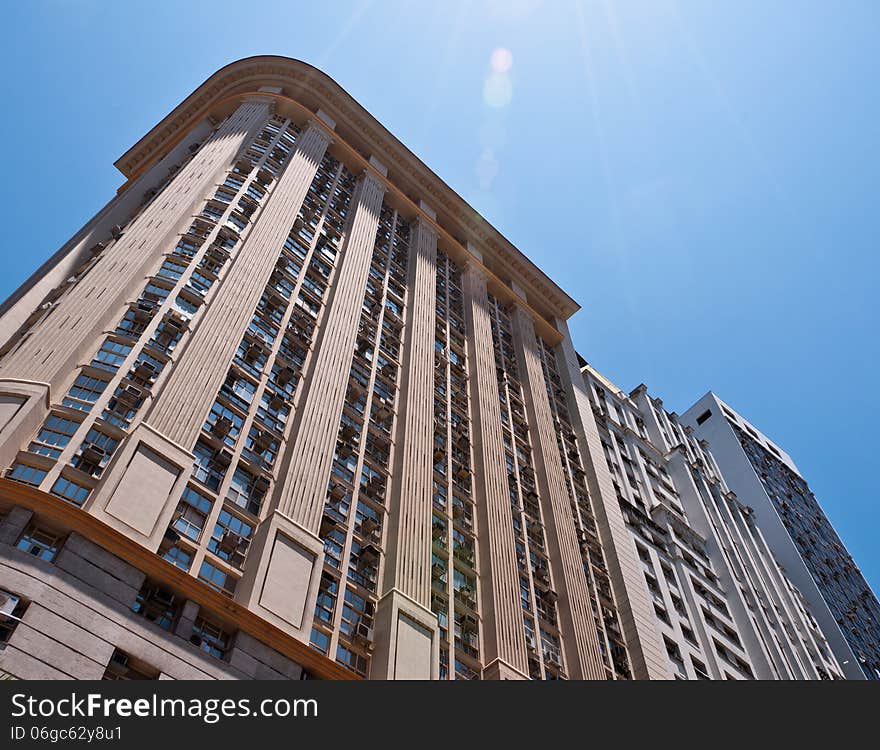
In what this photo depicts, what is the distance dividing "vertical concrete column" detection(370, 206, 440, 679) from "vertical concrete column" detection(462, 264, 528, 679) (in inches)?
134

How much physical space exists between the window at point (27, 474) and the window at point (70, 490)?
1.36 feet

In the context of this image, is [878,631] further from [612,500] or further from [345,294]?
[345,294]

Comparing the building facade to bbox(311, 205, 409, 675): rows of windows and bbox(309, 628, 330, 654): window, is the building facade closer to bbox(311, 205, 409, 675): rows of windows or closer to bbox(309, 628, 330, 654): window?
bbox(311, 205, 409, 675): rows of windows

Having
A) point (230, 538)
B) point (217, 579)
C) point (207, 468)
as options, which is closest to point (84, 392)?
point (207, 468)

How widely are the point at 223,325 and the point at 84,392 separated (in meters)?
6.05

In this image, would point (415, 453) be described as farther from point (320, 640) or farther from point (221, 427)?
point (320, 640)

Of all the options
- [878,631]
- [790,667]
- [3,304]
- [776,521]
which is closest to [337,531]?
[3,304]

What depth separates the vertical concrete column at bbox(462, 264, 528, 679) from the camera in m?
28.4

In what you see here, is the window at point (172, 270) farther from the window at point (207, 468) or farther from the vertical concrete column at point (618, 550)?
the vertical concrete column at point (618, 550)

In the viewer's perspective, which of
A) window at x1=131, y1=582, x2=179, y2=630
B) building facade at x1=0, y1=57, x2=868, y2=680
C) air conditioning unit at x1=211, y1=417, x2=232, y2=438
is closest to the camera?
window at x1=131, y1=582, x2=179, y2=630

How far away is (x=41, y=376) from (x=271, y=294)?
11540 mm

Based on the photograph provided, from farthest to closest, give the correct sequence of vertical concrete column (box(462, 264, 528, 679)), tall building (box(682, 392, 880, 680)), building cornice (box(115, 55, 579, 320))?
tall building (box(682, 392, 880, 680)) < building cornice (box(115, 55, 579, 320)) < vertical concrete column (box(462, 264, 528, 679))

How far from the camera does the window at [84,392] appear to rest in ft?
72.9

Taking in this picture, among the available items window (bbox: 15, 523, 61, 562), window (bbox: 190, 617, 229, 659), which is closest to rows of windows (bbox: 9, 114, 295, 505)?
window (bbox: 15, 523, 61, 562)
